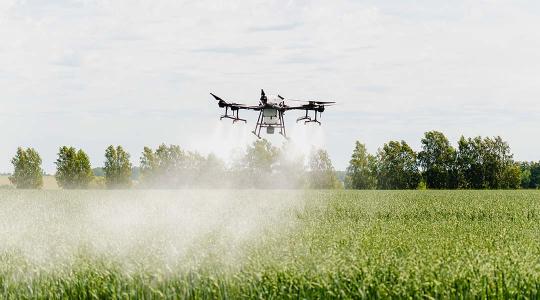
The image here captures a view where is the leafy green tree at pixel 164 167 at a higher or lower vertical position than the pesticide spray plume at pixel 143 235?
higher

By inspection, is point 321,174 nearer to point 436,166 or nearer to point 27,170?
point 436,166

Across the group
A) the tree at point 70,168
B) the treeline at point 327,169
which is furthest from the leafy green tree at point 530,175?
the tree at point 70,168

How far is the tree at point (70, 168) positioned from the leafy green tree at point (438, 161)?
45.7 metres

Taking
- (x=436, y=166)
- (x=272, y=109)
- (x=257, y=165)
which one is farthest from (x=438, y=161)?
(x=272, y=109)

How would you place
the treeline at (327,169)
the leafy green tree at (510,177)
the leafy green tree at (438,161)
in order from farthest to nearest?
1. the leafy green tree at (510,177)
2. the leafy green tree at (438,161)
3. the treeline at (327,169)

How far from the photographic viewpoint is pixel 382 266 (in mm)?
12555

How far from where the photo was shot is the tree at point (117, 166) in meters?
100

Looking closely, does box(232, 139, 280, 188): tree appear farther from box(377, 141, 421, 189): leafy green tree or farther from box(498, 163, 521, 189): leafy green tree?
box(498, 163, 521, 189): leafy green tree

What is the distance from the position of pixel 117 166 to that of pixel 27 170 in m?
13.5

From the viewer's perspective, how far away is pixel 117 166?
10150cm

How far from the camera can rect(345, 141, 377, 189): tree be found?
96938 mm

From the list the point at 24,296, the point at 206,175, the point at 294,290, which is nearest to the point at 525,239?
the point at 294,290

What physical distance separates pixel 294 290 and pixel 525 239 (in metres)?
9.21

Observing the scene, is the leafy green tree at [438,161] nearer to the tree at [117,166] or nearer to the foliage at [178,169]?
the foliage at [178,169]
